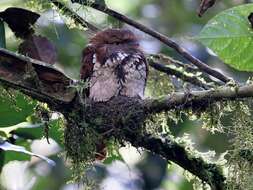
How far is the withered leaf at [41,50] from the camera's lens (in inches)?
83.7

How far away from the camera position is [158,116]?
2.26 meters

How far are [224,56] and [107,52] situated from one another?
3.21 ft

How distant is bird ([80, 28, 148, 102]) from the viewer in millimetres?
2553

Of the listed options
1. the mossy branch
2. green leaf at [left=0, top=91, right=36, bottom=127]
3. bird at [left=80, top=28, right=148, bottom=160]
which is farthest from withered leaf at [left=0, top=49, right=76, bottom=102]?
bird at [left=80, top=28, right=148, bottom=160]

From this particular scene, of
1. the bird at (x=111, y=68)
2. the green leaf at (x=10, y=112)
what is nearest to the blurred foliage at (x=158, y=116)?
the green leaf at (x=10, y=112)

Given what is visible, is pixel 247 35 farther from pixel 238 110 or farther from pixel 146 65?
pixel 146 65

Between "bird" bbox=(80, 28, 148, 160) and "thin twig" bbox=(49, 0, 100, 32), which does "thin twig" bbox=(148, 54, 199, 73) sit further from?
"thin twig" bbox=(49, 0, 100, 32)

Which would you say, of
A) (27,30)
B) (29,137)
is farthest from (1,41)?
(29,137)

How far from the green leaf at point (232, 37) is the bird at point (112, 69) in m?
0.69

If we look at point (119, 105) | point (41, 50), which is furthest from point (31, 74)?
point (119, 105)

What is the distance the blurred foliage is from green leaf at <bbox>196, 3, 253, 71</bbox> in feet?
0.41

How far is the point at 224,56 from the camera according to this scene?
1790mm

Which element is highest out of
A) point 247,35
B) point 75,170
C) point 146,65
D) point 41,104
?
point 146,65

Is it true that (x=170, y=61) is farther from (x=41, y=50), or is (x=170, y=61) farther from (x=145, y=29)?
(x=41, y=50)
